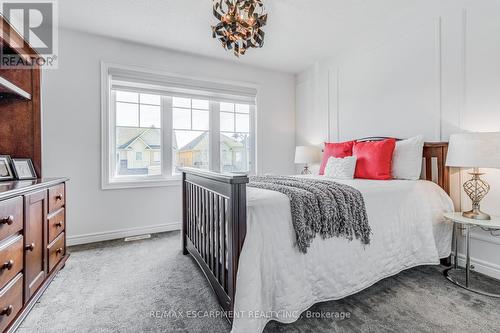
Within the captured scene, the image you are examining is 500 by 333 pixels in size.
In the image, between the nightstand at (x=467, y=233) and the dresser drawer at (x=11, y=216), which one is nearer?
the dresser drawer at (x=11, y=216)

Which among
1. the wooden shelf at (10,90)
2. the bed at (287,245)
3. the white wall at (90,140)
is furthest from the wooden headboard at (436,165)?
the wooden shelf at (10,90)

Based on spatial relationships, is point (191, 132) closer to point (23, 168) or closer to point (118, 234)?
point (118, 234)

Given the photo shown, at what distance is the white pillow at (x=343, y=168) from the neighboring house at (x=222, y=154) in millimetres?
1682

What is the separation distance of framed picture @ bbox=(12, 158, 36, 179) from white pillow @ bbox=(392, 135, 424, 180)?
3.28 metres

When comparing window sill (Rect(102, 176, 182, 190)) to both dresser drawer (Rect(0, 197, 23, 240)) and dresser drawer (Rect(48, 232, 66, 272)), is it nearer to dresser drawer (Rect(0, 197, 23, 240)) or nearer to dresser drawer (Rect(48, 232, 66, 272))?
dresser drawer (Rect(48, 232, 66, 272))

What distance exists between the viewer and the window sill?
300 centimetres

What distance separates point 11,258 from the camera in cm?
130

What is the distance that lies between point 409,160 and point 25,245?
305 cm

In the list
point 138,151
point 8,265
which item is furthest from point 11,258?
point 138,151

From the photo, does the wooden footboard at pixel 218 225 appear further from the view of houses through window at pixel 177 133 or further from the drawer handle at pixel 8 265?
the view of houses through window at pixel 177 133

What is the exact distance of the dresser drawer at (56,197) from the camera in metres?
1.87

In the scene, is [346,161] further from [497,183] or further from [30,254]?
[30,254]

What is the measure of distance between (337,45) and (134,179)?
3.28m

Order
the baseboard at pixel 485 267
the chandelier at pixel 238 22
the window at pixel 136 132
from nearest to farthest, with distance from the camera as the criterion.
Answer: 1. the chandelier at pixel 238 22
2. the baseboard at pixel 485 267
3. the window at pixel 136 132
